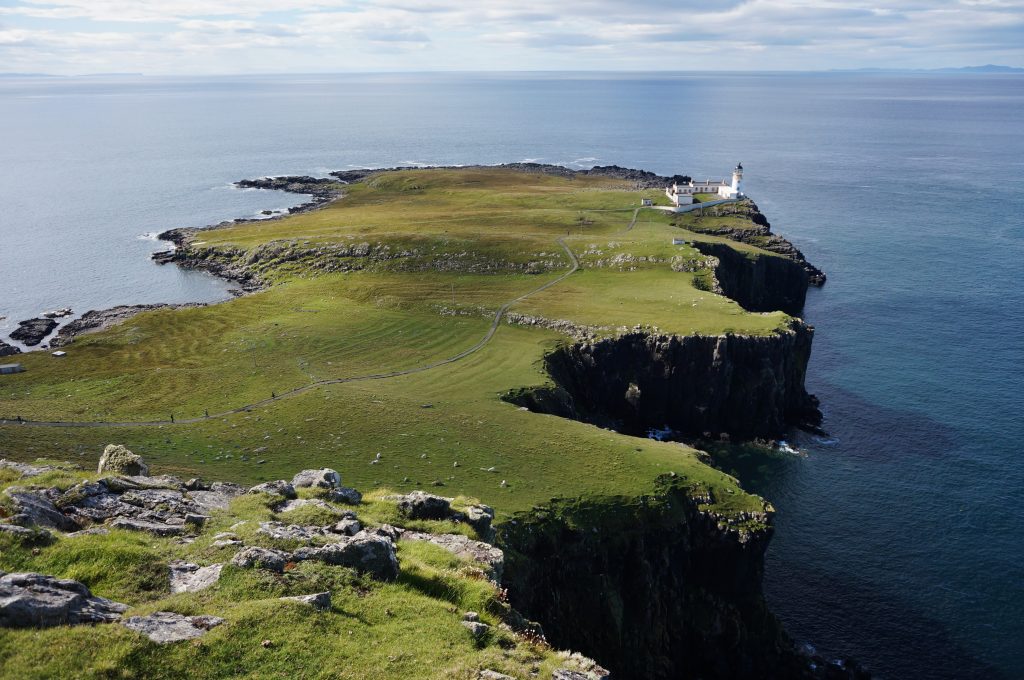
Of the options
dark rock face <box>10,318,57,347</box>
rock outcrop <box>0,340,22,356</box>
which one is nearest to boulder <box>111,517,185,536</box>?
rock outcrop <box>0,340,22,356</box>

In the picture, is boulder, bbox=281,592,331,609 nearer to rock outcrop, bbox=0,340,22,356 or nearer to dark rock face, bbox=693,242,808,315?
rock outcrop, bbox=0,340,22,356

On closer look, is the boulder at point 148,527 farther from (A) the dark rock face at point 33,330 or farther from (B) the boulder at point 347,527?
(A) the dark rock face at point 33,330

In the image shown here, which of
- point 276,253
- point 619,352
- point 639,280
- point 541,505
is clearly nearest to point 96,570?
point 541,505

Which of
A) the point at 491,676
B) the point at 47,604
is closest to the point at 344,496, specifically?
the point at 491,676

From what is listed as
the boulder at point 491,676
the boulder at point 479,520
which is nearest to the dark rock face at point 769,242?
the boulder at point 479,520

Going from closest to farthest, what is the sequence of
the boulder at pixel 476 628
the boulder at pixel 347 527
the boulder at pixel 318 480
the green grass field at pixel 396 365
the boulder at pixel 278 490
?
1. the boulder at pixel 476 628
2. the boulder at pixel 347 527
3. the boulder at pixel 278 490
4. the boulder at pixel 318 480
5. the green grass field at pixel 396 365

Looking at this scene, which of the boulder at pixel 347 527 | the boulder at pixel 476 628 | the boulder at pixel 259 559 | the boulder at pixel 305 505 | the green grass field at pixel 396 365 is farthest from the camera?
the green grass field at pixel 396 365
